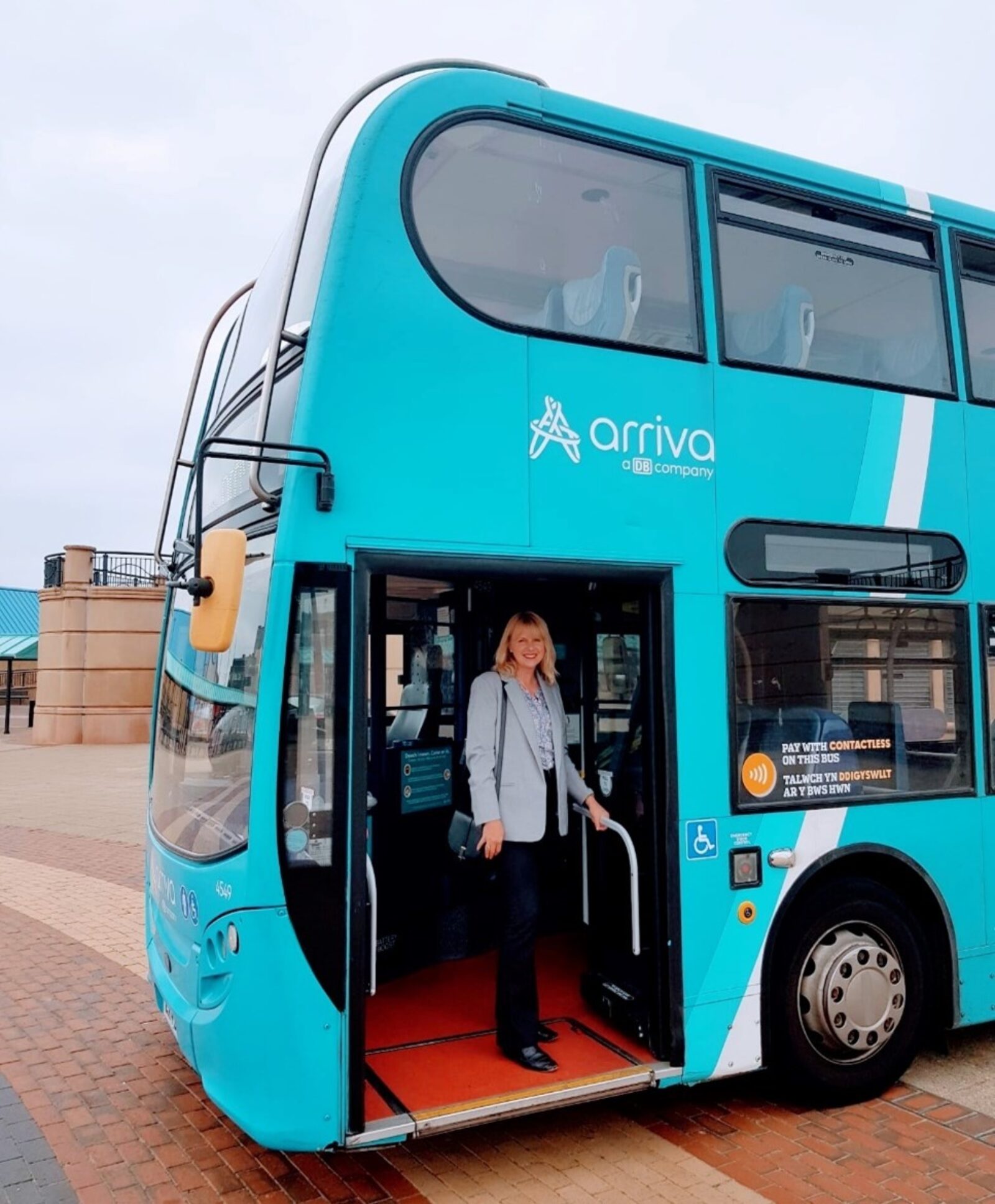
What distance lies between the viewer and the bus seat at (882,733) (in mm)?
4652

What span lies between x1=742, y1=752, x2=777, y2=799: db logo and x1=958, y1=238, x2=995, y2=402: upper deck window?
219cm

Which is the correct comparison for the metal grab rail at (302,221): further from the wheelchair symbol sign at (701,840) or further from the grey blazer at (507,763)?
the wheelchair symbol sign at (701,840)

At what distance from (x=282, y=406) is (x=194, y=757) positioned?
1.47m

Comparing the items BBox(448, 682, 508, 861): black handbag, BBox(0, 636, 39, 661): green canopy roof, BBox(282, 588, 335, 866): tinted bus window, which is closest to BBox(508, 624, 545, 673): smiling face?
BBox(448, 682, 508, 861): black handbag

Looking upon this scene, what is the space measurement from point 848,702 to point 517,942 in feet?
5.91

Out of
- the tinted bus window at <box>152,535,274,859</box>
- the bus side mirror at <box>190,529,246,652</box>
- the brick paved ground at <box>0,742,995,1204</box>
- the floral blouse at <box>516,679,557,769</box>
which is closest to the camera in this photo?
the bus side mirror at <box>190,529,246,652</box>

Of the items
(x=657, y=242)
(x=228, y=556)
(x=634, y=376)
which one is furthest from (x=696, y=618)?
(x=228, y=556)

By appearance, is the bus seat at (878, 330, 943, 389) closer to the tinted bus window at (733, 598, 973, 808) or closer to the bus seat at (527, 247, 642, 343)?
the tinted bus window at (733, 598, 973, 808)

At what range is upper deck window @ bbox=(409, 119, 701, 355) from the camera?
3961mm

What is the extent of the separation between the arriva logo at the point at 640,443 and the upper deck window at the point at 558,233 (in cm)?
34

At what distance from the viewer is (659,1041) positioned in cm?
417

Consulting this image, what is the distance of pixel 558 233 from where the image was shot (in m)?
4.22

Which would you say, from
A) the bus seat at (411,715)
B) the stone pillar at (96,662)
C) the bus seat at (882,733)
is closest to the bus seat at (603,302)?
the bus seat at (882,733)

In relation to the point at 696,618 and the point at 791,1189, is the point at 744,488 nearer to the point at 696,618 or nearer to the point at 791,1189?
the point at 696,618
